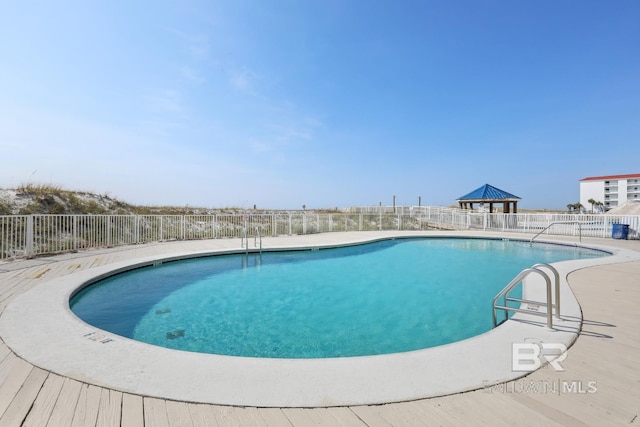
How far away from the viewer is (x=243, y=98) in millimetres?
13867

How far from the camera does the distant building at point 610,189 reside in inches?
2359

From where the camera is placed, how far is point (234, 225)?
44.2 feet

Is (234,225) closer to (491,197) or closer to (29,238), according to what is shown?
(29,238)

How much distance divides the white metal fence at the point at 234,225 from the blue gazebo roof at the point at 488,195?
173 inches

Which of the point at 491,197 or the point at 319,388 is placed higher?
the point at 491,197

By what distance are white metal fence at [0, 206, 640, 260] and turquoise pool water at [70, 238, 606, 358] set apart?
2.93 metres

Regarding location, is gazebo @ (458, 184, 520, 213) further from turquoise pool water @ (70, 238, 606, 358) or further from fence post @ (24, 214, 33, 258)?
fence post @ (24, 214, 33, 258)

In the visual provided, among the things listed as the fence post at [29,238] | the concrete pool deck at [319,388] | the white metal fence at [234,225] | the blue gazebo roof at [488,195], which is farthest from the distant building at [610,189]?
the fence post at [29,238]

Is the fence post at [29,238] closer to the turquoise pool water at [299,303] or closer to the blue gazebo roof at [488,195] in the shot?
the turquoise pool water at [299,303]

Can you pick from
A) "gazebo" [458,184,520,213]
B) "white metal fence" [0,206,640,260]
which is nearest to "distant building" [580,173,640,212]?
"gazebo" [458,184,520,213]

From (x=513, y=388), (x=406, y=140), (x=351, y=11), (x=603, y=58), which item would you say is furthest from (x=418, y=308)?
(x=406, y=140)

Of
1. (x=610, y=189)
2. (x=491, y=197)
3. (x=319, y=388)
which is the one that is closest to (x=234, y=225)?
(x=319, y=388)

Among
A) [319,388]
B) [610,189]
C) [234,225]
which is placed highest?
[610,189]

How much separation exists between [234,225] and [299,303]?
8941 millimetres
